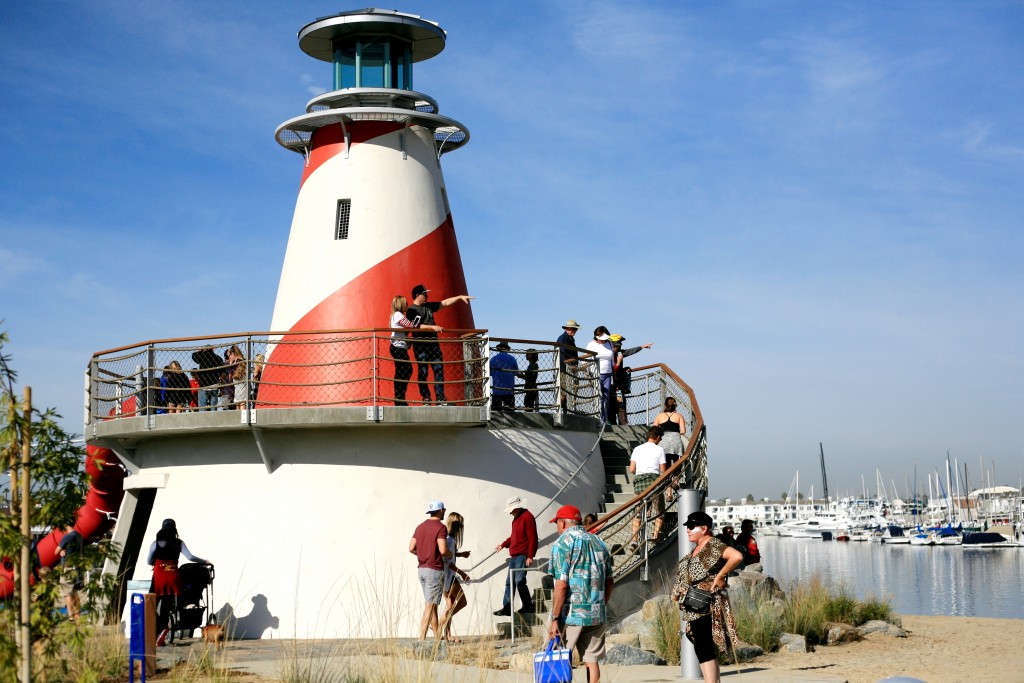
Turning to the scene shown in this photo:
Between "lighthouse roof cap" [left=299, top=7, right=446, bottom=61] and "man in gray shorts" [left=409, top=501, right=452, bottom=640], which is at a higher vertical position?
"lighthouse roof cap" [left=299, top=7, right=446, bottom=61]

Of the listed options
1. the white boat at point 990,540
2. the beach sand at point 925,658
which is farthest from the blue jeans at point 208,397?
the white boat at point 990,540

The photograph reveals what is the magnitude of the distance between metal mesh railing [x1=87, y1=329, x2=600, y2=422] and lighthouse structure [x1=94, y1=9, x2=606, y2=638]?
0.19ft

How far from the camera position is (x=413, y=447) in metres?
16.7

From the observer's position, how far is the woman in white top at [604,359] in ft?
64.9

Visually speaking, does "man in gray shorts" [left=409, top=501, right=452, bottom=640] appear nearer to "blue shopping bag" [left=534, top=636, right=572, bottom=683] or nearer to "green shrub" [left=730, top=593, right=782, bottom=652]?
"green shrub" [left=730, top=593, right=782, bottom=652]

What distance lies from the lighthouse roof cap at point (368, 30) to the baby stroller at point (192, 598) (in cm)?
820

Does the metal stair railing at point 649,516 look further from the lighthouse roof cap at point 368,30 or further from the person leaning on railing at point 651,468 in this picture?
the lighthouse roof cap at point 368,30

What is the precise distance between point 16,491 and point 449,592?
6495 mm

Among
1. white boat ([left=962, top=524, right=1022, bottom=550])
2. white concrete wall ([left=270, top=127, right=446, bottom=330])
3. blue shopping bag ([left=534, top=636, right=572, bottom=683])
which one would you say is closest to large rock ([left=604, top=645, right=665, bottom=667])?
blue shopping bag ([left=534, top=636, right=572, bottom=683])

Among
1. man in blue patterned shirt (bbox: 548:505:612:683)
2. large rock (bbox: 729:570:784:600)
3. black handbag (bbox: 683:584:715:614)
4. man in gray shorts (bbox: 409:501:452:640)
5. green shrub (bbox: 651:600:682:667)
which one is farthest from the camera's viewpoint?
large rock (bbox: 729:570:784:600)

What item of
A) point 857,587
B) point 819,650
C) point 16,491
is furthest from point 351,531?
point 857,587

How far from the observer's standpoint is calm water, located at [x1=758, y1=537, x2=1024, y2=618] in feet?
130

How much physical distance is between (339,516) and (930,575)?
52237 mm

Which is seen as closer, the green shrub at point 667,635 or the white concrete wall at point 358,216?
the green shrub at point 667,635
